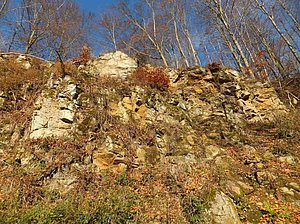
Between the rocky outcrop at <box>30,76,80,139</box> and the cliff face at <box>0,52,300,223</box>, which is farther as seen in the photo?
the rocky outcrop at <box>30,76,80,139</box>

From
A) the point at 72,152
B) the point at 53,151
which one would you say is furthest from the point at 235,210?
the point at 53,151

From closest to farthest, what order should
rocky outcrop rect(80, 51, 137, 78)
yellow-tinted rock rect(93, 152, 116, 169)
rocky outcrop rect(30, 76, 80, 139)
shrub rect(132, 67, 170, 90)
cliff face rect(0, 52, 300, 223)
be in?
cliff face rect(0, 52, 300, 223) → yellow-tinted rock rect(93, 152, 116, 169) → rocky outcrop rect(30, 76, 80, 139) → shrub rect(132, 67, 170, 90) → rocky outcrop rect(80, 51, 137, 78)

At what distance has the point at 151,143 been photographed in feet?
31.3

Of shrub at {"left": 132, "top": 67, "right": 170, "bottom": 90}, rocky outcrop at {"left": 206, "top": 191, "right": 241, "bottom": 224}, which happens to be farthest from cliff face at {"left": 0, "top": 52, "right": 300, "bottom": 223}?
shrub at {"left": 132, "top": 67, "right": 170, "bottom": 90}

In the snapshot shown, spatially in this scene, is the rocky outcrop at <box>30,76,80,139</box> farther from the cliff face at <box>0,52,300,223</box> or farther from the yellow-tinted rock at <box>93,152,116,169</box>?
the yellow-tinted rock at <box>93,152,116,169</box>

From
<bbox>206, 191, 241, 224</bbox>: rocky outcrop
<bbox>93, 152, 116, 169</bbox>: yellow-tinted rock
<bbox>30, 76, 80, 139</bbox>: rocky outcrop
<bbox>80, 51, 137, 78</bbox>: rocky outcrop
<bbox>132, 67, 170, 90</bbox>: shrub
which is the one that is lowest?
<bbox>206, 191, 241, 224</bbox>: rocky outcrop

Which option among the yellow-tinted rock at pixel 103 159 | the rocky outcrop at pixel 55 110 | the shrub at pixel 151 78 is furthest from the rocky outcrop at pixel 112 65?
the yellow-tinted rock at pixel 103 159

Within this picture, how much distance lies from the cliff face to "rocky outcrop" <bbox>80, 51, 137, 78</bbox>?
0.26 meters

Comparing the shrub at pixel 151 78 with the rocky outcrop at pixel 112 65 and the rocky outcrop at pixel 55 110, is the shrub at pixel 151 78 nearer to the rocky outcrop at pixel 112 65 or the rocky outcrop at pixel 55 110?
the rocky outcrop at pixel 112 65

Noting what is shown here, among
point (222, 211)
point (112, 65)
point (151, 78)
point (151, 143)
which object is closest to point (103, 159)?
point (151, 143)

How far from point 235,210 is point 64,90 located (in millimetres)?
7406

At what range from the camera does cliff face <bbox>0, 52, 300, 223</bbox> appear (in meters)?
7.43

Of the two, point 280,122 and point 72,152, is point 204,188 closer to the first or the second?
point 72,152

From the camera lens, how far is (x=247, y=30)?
25.5 meters
